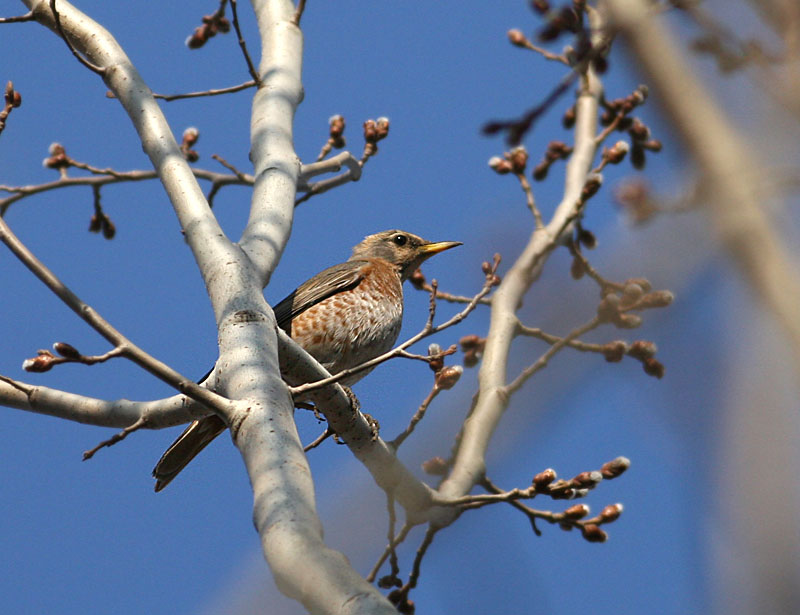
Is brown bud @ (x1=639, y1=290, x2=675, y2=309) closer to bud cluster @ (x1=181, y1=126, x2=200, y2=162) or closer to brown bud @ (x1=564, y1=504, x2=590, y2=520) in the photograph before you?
brown bud @ (x1=564, y1=504, x2=590, y2=520)

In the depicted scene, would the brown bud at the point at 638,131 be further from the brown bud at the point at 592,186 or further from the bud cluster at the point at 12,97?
the bud cluster at the point at 12,97

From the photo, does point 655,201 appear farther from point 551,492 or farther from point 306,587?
→ point 306,587

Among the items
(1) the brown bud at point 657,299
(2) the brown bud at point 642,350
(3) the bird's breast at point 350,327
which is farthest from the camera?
(3) the bird's breast at point 350,327

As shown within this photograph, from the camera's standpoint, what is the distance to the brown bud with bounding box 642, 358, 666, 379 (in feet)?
16.5

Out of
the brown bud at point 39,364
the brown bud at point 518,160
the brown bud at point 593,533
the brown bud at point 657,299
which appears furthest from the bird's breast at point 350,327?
the brown bud at point 39,364

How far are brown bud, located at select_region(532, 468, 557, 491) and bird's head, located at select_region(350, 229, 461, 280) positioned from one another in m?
3.51

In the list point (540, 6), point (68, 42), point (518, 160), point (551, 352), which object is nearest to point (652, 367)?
point (551, 352)

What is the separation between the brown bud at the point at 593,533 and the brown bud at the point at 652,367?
37.2 inches

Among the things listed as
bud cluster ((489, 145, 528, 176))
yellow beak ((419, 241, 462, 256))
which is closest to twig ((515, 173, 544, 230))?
bud cluster ((489, 145, 528, 176))

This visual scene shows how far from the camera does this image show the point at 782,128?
2.46 metres

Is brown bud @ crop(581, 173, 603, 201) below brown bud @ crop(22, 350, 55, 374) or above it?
above

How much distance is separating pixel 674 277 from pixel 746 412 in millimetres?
847

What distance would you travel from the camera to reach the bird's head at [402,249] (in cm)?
770

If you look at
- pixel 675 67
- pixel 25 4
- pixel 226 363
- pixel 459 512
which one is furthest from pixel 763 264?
pixel 25 4
